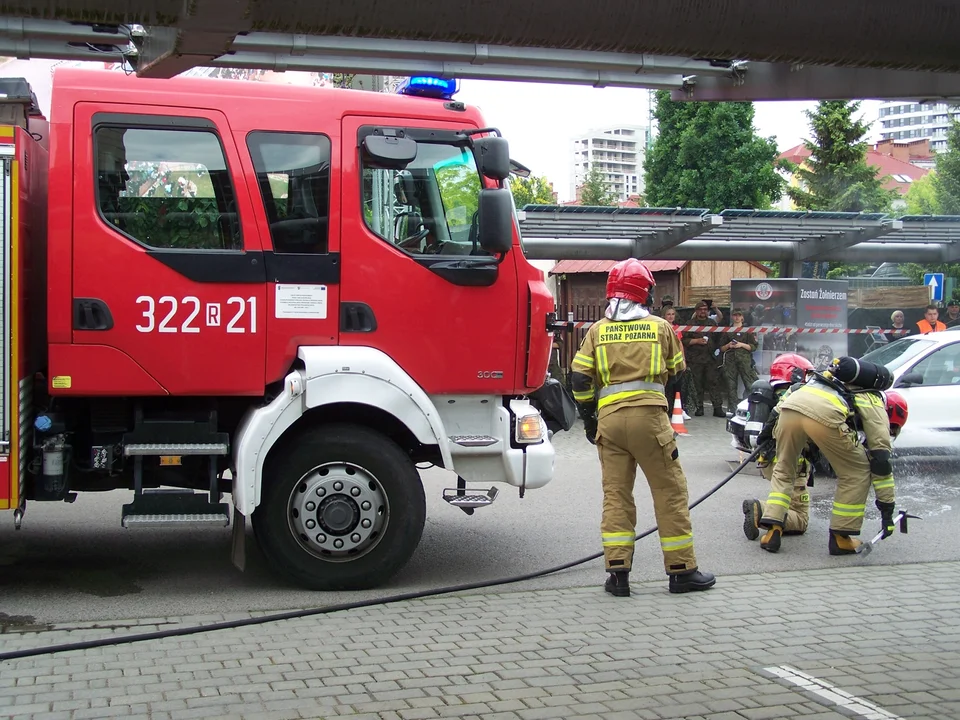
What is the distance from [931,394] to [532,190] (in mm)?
43080

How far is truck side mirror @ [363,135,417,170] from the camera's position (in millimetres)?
6621

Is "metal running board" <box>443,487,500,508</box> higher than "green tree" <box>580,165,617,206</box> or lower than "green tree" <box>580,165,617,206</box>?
lower

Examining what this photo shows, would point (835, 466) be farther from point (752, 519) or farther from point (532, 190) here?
point (532, 190)

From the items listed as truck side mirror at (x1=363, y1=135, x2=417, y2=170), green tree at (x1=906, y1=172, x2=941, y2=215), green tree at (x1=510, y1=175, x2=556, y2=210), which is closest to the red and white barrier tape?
truck side mirror at (x1=363, y1=135, x2=417, y2=170)

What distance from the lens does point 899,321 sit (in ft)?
56.0

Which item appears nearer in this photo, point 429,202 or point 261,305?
point 261,305

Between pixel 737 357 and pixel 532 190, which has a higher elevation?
pixel 532 190

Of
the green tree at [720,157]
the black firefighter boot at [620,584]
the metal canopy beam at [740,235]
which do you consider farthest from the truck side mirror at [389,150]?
the green tree at [720,157]

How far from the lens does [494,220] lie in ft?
21.6

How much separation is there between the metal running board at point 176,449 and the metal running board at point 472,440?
55.4 inches

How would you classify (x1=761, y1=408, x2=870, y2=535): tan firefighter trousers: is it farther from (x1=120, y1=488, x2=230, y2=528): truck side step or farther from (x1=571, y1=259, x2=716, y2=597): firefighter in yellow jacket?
(x1=120, y1=488, x2=230, y2=528): truck side step

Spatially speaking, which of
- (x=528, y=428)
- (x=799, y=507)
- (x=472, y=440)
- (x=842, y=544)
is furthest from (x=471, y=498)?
(x=799, y=507)

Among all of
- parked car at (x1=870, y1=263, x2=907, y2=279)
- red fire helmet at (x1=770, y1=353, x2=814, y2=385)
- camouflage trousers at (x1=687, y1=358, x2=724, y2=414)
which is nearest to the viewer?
red fire helmet at (x1=770, y1=353, x2=814, y2=385)

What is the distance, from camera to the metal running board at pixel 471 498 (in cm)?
688
